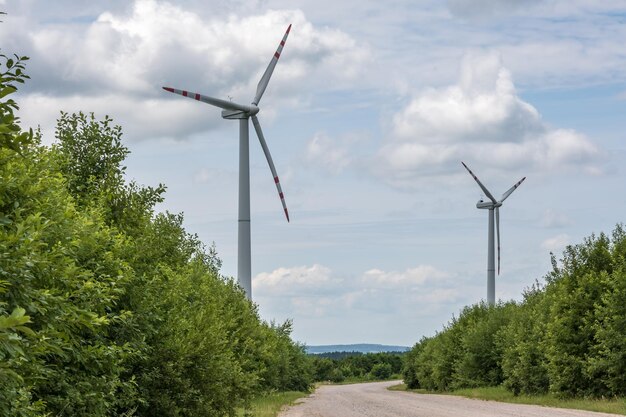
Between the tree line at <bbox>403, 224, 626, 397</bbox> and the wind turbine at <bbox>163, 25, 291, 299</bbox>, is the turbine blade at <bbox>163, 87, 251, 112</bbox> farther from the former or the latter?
the tree line at <bbox>403, 224, 626, 397</bbox>

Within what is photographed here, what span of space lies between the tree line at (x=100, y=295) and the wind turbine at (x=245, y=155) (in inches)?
777

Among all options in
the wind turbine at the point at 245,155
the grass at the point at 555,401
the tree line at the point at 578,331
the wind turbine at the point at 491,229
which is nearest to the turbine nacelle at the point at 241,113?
the wind turbine at the point at 245,155

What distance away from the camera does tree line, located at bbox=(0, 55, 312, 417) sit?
1389cm

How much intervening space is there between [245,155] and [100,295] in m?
43.0

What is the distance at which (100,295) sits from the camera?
59.7 feet

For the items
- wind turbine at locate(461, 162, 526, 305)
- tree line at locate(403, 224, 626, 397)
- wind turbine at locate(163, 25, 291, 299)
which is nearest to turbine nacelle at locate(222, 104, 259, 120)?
wind turbine at locate(163, 25, 291, 299)

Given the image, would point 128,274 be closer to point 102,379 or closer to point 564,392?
point 102,379

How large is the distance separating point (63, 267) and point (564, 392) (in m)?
46.2

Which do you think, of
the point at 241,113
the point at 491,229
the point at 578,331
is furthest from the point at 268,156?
the point at 491,229

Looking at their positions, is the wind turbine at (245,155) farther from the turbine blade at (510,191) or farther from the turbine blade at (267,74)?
the turbine blade at (510,191)

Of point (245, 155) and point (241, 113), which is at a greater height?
point (241, 113)

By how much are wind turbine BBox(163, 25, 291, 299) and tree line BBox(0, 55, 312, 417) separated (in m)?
19.7

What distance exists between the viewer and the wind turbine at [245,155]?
60250mm

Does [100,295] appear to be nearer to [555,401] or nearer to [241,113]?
[555,401]
